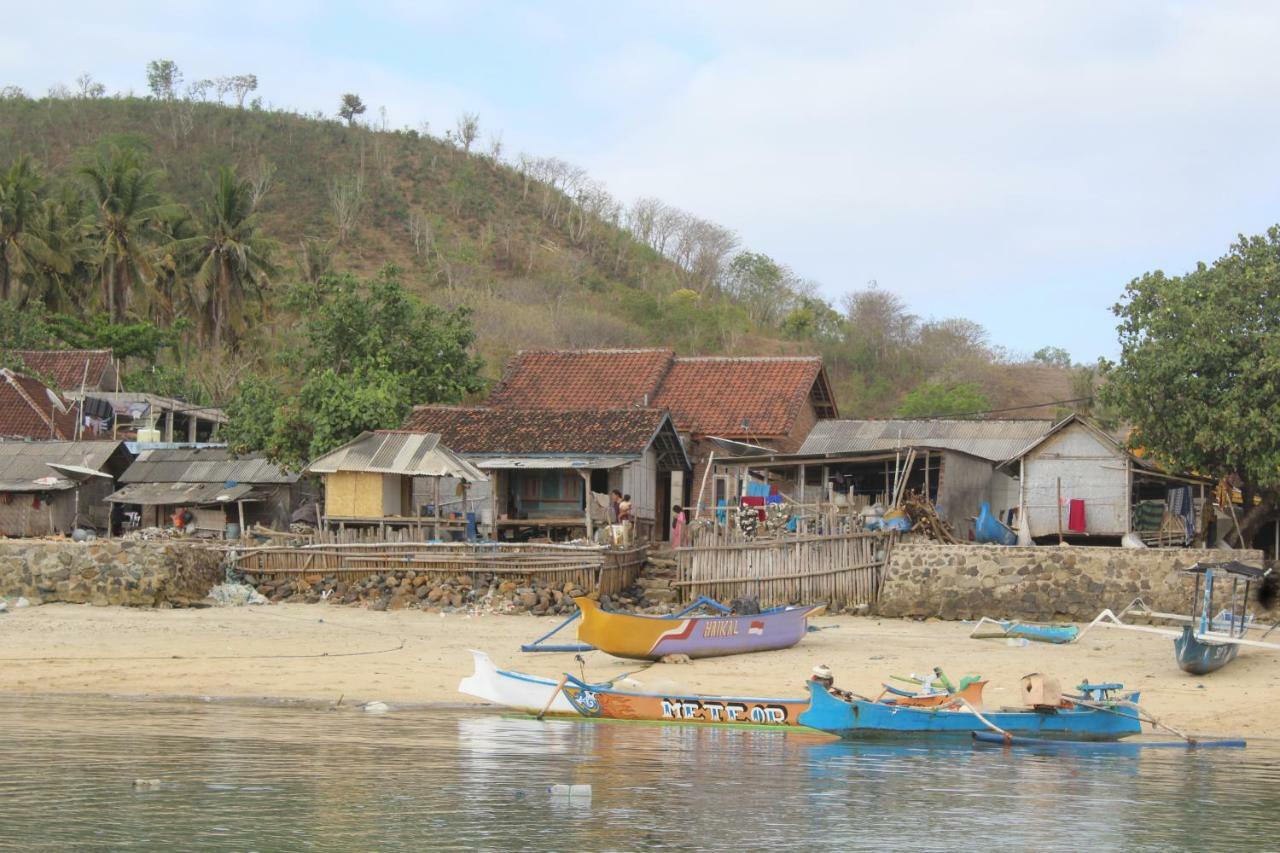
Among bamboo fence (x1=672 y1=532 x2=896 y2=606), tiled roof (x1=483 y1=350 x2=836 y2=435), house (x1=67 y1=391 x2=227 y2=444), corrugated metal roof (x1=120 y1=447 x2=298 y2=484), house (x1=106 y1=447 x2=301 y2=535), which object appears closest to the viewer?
bamboo fence (x1=672 y1=532 x2=896 y2=606)

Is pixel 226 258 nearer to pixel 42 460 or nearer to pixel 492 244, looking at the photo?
pixel 42 460

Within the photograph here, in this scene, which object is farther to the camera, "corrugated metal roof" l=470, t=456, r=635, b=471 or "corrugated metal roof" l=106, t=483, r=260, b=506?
"corrugated metal roof" l=106, t=483, r=260, b=506

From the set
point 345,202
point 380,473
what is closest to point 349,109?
point 345,202

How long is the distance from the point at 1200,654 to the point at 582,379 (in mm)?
21663

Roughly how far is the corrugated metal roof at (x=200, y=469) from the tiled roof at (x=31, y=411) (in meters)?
4.77

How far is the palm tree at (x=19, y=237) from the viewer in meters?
51.1

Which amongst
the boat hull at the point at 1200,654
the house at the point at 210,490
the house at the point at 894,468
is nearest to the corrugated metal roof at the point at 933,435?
the house at the point at 894,468

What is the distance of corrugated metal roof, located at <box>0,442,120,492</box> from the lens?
110 feet

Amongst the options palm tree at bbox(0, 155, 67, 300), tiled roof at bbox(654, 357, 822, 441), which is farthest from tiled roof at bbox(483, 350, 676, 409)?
palm tree at bbox(0, 155, 67, 300)

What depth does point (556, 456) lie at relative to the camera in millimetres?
30797

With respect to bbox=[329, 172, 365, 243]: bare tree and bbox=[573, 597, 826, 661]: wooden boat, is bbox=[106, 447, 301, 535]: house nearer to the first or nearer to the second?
bbox=[573, 597, 826, 661]: wooden boat

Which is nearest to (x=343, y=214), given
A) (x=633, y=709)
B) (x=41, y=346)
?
(x=41, y=346)

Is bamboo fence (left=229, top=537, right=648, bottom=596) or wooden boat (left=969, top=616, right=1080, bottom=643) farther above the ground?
bamboo fence (left=229, top=537, right=648, bottom=596)

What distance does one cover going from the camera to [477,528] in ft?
101
